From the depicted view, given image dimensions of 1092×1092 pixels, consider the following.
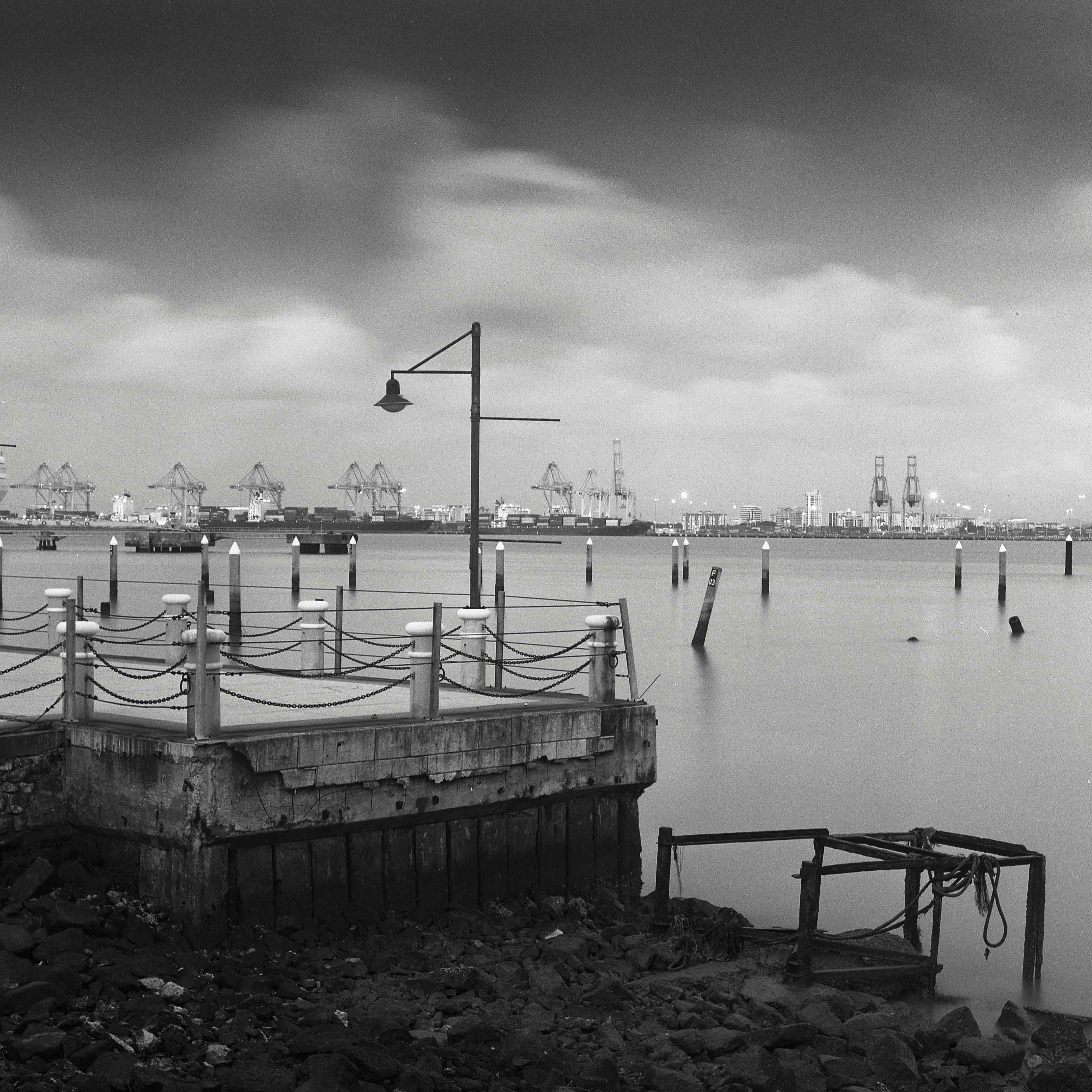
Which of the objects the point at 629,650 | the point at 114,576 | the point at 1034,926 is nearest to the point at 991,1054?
the point at 1034,926

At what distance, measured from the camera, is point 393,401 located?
2023 centimetres

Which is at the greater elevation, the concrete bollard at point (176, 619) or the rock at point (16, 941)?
the concrete bollard at point (176, 619)

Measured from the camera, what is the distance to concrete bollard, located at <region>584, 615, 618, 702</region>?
1321 centimetres

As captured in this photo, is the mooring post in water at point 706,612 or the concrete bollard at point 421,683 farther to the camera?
the mooring post in water at point 706,612

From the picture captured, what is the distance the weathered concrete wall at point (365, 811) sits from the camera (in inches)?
396

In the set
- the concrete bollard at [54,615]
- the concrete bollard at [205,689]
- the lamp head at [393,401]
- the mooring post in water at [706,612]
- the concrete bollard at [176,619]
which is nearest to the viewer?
the concrete bollard at [205,689]

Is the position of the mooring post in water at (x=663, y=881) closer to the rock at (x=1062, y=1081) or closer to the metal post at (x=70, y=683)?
the rock at (x=1062, y=1081)

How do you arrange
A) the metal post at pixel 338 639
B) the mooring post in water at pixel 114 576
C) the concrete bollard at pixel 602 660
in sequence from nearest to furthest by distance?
the concrete bollard at pixel 602 660, the metal post at pixel 338 639, the mooring post in water at pixel 114 576

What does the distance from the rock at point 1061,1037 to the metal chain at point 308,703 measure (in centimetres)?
579

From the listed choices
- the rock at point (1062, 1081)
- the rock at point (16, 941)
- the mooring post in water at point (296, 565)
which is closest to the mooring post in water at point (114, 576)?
the mooring post in water at point (296, 565)

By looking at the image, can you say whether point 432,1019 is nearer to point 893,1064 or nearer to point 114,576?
point 893,1064

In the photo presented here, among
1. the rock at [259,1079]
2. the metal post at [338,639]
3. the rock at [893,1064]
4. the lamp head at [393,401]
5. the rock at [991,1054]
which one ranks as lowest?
the rock at [991,1054]

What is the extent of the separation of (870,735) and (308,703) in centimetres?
1555

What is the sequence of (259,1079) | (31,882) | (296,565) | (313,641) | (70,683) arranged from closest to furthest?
(259,1079), (31,882), (70,683), (313,641), (296,565)
